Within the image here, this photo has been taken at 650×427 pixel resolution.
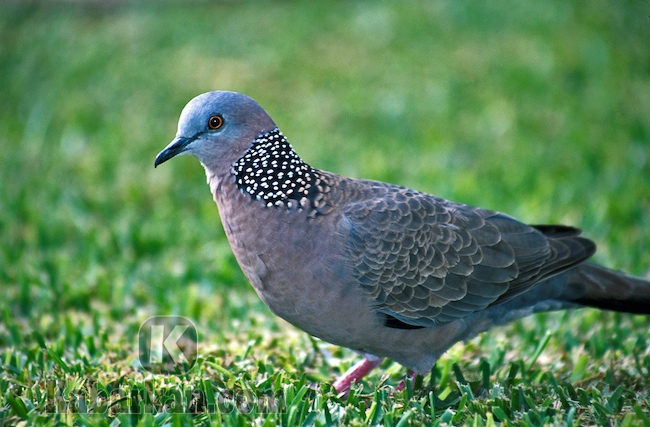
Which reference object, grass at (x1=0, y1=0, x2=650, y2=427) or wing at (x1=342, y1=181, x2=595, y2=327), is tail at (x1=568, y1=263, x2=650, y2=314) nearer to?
wing at (x1=342, y1=181, x2=595, y2=327)

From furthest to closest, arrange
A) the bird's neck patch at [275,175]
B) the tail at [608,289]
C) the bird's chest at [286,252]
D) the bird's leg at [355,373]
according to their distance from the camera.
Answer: the tail at [608,289]
the bird's leg at [355,373]
the bird's neck patch at [275,175]
the bird's chest at [286,252]

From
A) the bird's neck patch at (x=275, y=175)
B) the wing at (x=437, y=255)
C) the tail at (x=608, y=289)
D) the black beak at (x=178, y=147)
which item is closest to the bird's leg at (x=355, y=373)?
the wing at (x=437, y=255)

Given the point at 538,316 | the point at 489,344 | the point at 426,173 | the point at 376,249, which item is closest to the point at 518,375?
the point at 489,344

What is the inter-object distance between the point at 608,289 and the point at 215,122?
2.30 metres

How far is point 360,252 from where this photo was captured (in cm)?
377

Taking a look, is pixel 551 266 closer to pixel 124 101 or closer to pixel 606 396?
pixel 606 396

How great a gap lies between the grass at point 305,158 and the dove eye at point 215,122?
4.03ft

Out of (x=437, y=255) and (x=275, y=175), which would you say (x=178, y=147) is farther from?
(x=437, y=255)

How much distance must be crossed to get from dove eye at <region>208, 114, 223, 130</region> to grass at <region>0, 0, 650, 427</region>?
1.23 m

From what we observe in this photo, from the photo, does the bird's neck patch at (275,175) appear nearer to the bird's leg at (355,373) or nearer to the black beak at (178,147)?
the black beak at (178,147)

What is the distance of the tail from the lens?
13.6 feet

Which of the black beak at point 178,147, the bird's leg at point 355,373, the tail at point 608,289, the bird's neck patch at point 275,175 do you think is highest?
the black beak at point 178,147

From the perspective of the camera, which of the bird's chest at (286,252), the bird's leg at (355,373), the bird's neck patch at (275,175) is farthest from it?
the bird's leg at (355,373)

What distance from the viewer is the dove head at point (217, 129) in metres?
3.81
